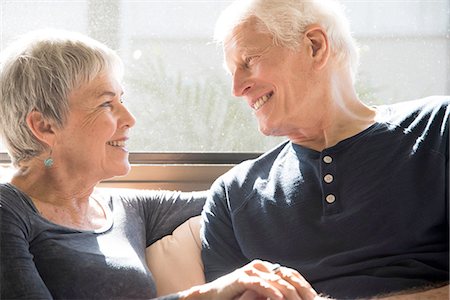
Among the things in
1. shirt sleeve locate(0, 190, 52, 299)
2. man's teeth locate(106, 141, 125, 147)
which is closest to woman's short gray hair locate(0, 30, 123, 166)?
man's teeth locate(106, 141, 125, 147)

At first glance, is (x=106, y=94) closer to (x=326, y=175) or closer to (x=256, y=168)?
(x=256, y=168)

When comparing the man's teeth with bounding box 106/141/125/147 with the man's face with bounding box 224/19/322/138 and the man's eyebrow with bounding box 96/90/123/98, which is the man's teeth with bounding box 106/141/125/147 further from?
→ the man's face with bounding box 224/19/322/138

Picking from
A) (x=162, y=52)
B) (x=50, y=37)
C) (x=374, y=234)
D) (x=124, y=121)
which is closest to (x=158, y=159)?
(x=162, y=52)

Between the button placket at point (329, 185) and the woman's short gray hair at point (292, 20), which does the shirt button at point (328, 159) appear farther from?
the woman's short gray hair at point (292, 20)

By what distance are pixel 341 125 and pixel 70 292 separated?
86 centimetres

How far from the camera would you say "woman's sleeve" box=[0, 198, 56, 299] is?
5.16 ft

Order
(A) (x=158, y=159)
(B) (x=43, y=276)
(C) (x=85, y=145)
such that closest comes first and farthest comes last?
(B) (x=43, y=276), (C) (x=85, y=145), (A) (x=158, y=159)

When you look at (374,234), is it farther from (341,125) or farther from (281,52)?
(281,52)

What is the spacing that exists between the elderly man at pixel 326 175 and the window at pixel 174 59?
48 centimetres

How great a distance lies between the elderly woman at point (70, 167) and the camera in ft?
5.69

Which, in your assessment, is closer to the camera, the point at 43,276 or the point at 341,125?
the point at 43,276

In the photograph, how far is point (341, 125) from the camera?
6.38 feet

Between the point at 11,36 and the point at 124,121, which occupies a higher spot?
the point at 11,36

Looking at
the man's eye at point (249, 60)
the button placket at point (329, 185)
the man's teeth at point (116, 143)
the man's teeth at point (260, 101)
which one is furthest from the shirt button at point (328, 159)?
the man's teeth at point (116, 143)
